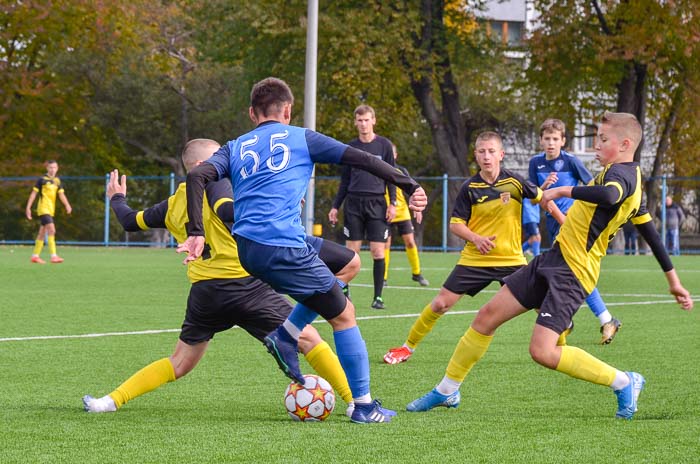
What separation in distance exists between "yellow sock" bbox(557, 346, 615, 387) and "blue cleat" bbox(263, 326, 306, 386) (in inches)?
54.8

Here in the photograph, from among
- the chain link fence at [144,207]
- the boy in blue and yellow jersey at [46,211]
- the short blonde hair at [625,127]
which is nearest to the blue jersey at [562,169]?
the short blonde hair at [625,127]

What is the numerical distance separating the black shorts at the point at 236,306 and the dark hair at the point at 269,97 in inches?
37.4

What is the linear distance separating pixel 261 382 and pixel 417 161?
128ft

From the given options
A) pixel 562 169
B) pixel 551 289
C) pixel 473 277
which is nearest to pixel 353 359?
pixel 551 289

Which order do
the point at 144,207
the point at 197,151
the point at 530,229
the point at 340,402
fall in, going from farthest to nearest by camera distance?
the point at 144,207, the point at 530,229, the point at 340,402, the point at 197,151

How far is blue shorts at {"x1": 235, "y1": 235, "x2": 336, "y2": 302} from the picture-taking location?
5.59 m

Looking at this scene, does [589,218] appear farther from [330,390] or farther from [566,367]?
[330,390]

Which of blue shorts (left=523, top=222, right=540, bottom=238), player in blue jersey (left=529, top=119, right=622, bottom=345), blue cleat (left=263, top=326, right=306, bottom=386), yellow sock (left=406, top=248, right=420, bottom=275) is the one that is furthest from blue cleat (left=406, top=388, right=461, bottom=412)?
blue shorts (left=523, top=222, right=540, bottom=238)

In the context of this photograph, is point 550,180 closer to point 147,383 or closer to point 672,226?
point 147,383

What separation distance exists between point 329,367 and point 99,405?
4.24 ft

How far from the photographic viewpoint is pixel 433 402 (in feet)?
20.3

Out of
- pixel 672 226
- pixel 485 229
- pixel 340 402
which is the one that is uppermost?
pixel 485 229

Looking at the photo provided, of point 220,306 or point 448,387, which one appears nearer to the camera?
point 220,306

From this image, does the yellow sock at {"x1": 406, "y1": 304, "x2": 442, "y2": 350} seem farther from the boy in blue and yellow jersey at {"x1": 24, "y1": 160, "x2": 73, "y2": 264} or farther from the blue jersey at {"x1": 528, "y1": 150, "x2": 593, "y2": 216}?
the boy in blue and yellow jersey at {"x1": 24, "y1": 160, "x2": 73, "y2": 264}
